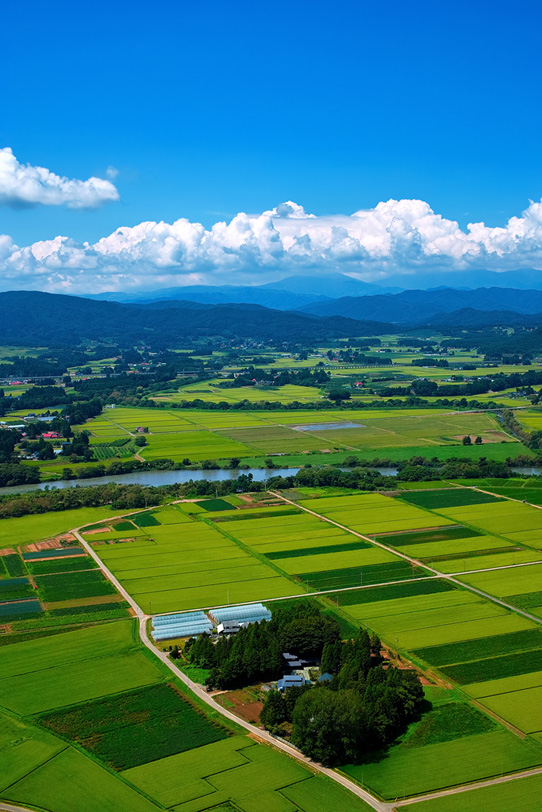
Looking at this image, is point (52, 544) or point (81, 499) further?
point (81, 499)

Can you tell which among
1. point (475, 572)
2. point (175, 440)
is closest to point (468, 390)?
point (175, 440)

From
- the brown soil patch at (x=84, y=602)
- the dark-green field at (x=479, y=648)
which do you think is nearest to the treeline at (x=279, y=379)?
the brown soil patch at (x=84, y=602)

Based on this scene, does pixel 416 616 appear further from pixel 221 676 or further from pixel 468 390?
pixel 468 390

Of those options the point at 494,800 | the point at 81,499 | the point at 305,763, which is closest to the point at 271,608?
the point at 305,763

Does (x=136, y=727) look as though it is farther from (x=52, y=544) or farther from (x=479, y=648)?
(x=52, y=544)

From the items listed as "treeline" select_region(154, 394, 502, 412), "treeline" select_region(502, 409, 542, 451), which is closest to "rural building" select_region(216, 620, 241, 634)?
"treeline" select_region(502, 409, 542, 451)
